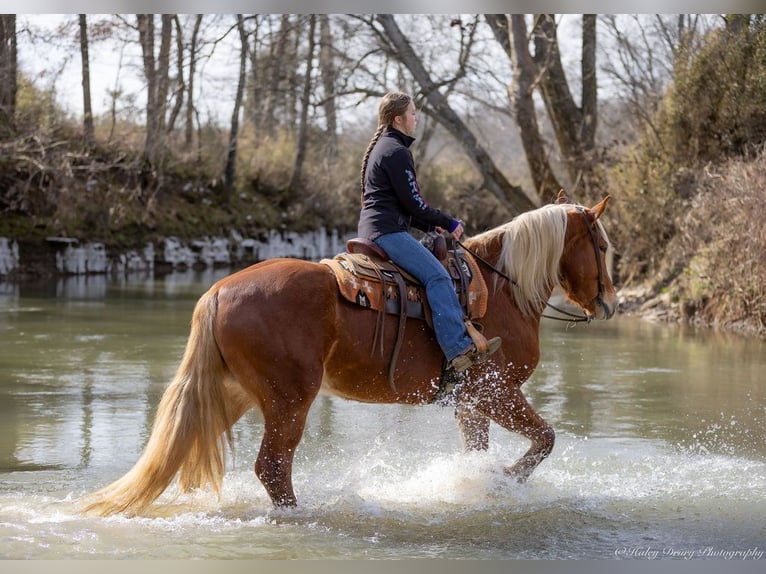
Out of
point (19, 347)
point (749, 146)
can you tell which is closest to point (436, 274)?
point (19, 347)

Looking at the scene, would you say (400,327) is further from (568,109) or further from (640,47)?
(640,47)

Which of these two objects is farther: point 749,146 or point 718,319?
point 749,146

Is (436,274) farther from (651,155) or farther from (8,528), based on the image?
(651,155)

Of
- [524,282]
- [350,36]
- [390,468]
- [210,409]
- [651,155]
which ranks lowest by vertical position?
[390,468]

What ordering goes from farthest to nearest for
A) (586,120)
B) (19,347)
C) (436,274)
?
(586,120)
(19,347)
(436,274)

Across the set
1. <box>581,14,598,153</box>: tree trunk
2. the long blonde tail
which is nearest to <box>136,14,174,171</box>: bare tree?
<box>581,14,598,153</box>: tree trunk

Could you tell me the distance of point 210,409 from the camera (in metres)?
5.51

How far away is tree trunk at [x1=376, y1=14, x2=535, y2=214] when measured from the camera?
20859 millimetres

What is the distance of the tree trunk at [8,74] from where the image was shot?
19.9 metres

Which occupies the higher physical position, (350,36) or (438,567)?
(350,36)

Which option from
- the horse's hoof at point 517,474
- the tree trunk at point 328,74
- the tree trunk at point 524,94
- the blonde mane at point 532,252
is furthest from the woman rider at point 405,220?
the tree trunk at point 524,94

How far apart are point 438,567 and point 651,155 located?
15.5 metres

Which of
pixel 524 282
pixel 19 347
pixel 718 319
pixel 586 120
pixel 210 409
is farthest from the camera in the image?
pixel 586 120

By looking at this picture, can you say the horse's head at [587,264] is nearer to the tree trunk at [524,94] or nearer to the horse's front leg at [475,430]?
the horse's front leg at [475,430]
